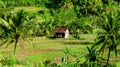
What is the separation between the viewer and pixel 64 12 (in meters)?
73.5

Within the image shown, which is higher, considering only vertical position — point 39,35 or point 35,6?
point 35,6

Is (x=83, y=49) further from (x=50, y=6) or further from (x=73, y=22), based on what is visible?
(x=50, y=6)

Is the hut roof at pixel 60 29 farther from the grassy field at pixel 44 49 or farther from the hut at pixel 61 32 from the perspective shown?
the grassy field at pixel 44 49

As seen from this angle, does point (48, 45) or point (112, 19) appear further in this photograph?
point (48, 45)

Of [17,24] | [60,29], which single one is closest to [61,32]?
[60,29]

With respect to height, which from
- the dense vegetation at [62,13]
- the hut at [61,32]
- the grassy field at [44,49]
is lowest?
the grassy field at [44,49]

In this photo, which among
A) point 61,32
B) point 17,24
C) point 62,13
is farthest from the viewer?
point 62,13

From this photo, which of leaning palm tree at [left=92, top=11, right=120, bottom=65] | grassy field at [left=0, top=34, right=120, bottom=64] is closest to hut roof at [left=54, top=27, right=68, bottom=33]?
grassy field at [left=0, top=34, right=120, bottom=64]

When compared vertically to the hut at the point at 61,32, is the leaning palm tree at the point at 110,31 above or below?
above

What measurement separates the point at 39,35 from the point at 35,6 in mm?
14966

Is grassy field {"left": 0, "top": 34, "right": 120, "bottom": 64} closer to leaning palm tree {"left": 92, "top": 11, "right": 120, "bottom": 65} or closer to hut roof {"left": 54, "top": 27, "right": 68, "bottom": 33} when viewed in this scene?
hut roof {"left": 54, "top": 27, "right": 68, "bottom": 33}

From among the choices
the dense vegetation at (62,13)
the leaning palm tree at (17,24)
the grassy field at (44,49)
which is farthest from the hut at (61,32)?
the leaning palm tree at (17,24)

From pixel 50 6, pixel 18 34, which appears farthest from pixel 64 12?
pixel 18 34

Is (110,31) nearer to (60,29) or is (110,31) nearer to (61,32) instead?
(61,32)
